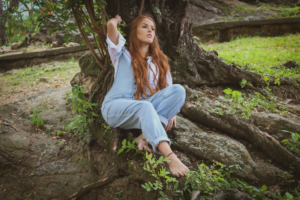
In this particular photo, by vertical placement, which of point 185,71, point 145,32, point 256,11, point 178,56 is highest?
point 256,11

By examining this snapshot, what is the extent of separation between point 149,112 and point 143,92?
0.47 m

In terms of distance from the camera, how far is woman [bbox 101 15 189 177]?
1951 millimetres

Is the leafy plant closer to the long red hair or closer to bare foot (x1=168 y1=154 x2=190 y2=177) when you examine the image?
the long red hair

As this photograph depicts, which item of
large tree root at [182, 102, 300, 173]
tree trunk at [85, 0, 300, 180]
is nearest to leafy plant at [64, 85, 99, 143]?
tree trunk at [85, 0, 300, 180]

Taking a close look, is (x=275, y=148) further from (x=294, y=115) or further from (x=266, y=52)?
(x=266, y=52)

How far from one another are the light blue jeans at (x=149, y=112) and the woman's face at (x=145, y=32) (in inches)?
28.7

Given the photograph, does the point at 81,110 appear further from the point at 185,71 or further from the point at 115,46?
the point at 185,71

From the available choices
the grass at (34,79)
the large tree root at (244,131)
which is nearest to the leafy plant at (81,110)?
the large tree root at (244,131)

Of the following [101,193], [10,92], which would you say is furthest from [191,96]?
[10,92]

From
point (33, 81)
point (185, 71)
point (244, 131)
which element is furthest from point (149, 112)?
point (33, 81)

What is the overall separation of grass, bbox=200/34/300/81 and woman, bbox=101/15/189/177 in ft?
6.97

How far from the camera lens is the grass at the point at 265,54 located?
13.7 ft

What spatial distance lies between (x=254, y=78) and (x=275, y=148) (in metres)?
Answer: 1.69

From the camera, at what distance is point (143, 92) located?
237cm
